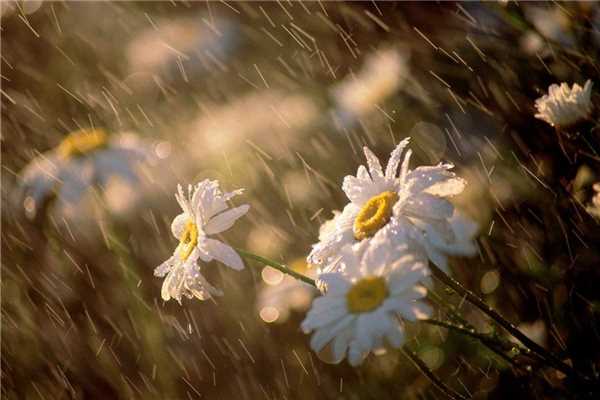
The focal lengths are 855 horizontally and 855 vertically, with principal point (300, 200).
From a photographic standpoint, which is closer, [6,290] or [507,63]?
[507,63]

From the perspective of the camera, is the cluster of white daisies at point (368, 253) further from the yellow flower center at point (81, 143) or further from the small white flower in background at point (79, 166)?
the yellow flower center at point (81, 143)

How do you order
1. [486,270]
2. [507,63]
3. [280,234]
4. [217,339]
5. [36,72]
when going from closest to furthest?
[486,270] → [507,63] → [217,339] → [280,234] → [36,72]

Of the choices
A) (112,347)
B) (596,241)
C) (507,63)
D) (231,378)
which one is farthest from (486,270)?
(112,347)

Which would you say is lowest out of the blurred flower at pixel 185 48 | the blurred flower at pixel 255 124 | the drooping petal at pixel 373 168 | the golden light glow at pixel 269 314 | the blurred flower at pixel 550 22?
the golden light glow at pixel 269 314

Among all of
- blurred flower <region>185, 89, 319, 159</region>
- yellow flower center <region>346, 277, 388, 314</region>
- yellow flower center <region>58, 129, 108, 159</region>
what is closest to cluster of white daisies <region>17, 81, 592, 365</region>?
yellow flower center <region>346, 277, 388, 314</region>

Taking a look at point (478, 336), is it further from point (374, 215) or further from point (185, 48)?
point (185, 48)

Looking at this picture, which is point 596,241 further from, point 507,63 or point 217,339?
point 217,339

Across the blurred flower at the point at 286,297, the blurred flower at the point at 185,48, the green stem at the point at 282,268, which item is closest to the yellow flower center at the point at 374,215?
the green stem at the point at 282,268
